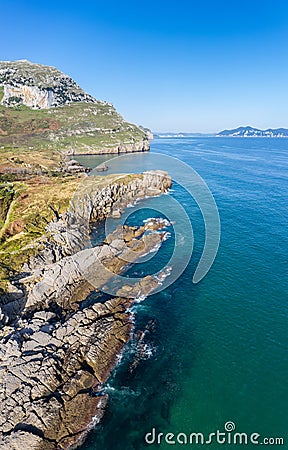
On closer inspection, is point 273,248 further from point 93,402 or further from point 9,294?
point 9,294

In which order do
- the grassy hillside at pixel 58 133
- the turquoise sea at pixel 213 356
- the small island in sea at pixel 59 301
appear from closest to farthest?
the turquoise sea at pixel 213 356
the small island in sea at pixel 59 301
the grassy hillside at pixel 58 133

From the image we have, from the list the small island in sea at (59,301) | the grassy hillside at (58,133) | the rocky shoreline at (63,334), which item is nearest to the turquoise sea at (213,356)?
the rocky shoreline at (63,334)

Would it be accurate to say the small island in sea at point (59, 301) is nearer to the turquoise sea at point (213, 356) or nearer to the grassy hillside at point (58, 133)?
the turquoise sea at point (213, 356)

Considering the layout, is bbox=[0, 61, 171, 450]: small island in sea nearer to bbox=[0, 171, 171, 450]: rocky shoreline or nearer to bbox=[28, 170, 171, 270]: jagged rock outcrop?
bbox=[0, 171, 171, 450]: rocky shoreline

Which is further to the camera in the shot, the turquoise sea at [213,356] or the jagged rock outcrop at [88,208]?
the jagged rock outcrop at [88,208]

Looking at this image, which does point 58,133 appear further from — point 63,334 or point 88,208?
point 63,334

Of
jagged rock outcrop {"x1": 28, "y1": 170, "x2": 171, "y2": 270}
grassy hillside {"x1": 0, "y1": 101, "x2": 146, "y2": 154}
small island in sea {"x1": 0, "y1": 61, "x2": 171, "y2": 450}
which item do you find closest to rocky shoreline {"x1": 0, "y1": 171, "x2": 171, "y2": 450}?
small island in sea {"x1": 0, "y1": 61, "x2": 171, "y2": 450}

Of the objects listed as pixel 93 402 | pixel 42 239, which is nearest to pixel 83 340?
pixel 93 402
